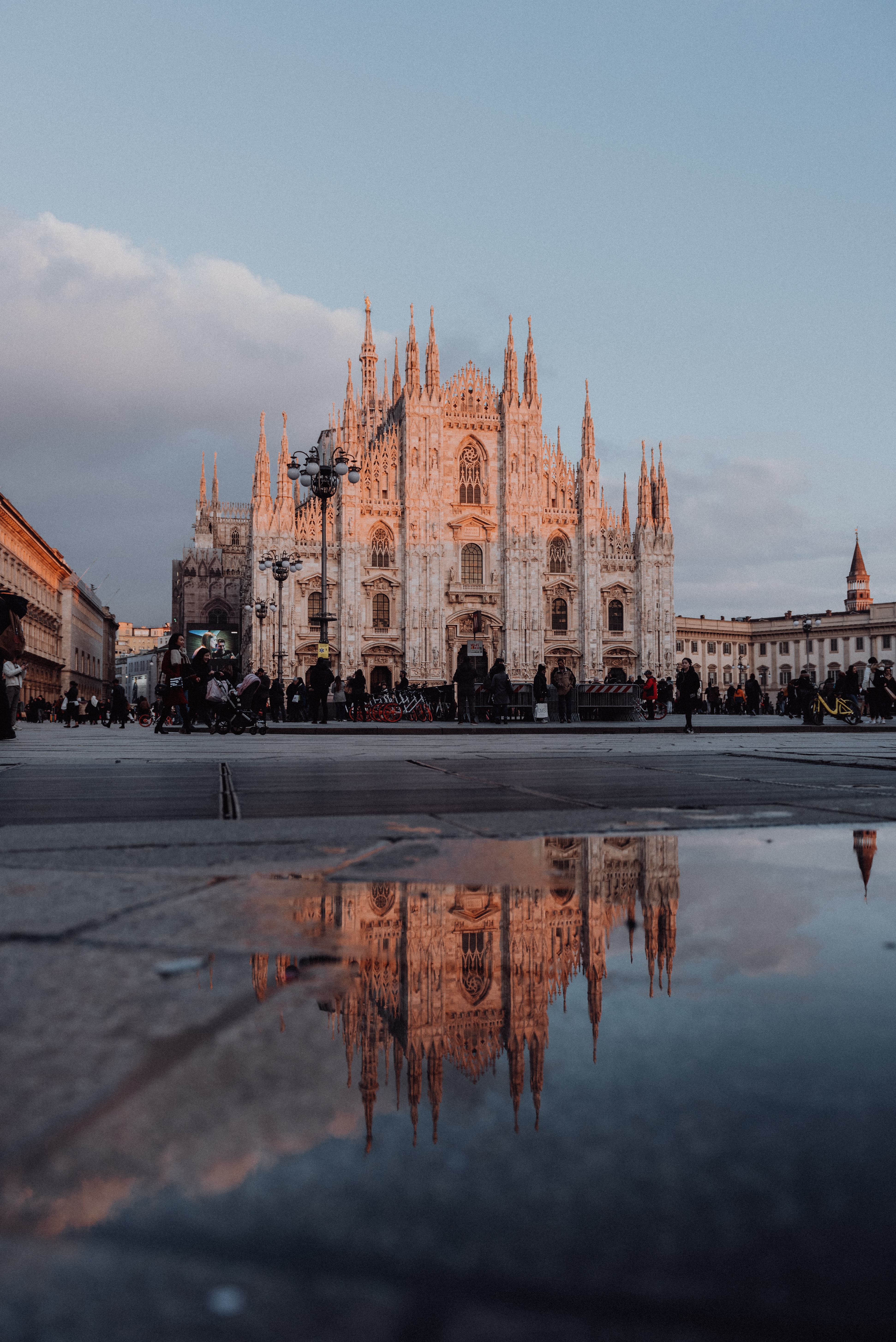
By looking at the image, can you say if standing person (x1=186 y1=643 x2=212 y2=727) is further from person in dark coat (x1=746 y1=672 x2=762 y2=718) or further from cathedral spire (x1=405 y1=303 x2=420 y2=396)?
cathedral spire (x1=405 y1=303 x2=420 y2=396)

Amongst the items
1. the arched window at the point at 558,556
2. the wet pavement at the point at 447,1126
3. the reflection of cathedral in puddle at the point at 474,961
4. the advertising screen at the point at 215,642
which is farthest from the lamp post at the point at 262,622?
the wet pavement at the point at 447,1126

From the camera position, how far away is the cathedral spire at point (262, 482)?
A: 45.2 meters

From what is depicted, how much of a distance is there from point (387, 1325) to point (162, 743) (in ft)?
39.4

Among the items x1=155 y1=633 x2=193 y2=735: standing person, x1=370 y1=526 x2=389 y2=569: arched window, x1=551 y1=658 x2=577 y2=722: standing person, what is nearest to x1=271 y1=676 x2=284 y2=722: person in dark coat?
x1=551 y1=658 x2=577 y2=722: standing person

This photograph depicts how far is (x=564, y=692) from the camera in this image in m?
25.0

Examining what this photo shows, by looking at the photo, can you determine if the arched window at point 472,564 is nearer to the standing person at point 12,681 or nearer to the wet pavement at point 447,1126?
the standing person at point 12,681

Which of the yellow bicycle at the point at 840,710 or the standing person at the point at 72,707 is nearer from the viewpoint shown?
the yellow bicycle at the point at 840,710

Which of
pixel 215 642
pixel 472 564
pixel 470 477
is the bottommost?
pixel 215 642

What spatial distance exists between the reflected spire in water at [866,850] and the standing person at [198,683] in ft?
45.3

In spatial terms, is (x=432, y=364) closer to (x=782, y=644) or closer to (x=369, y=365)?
(x=369, y=365)

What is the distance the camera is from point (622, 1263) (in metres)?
0.65

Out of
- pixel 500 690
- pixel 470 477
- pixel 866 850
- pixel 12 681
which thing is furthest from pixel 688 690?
pixel 470 477

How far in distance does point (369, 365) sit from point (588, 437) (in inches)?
686

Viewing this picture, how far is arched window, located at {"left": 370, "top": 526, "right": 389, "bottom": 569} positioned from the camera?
47.1 m
